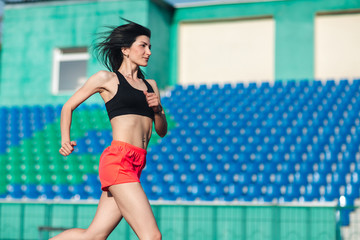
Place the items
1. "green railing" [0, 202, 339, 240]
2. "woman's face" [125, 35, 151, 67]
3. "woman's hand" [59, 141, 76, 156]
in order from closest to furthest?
"woman's hand" [59, 141, 76, 156]
"woman's face" [125, 35, 151, 67]
"green railing" [0, 202, 339, 240]

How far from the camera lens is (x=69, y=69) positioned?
55.7ft

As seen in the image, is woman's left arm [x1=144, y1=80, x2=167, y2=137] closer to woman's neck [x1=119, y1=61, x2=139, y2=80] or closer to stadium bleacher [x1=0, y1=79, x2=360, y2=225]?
woman's neck [x1=119, y1=61, x2=139, y2=80]

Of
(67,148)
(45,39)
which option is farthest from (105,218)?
(45,39)

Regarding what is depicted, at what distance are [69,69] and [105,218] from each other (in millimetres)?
13777

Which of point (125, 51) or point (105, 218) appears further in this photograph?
point (125, 51)

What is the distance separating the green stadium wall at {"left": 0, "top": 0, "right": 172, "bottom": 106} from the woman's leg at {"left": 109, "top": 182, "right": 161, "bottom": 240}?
12862 mm

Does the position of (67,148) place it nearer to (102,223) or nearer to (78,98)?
(78,98)

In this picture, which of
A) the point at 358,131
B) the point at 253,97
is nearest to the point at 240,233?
the point at 358,131

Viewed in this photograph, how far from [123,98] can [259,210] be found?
386 centimetres

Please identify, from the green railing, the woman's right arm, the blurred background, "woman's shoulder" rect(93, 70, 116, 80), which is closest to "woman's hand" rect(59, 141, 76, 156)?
the woman's right arm

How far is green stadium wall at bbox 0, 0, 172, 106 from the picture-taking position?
16.5 metres

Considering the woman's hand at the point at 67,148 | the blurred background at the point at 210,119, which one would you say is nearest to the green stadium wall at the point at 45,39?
the blurred background at the point at 210,119

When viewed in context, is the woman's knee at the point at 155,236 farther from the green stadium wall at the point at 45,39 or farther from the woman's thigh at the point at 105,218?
the green stadium wall at the point at 45,39

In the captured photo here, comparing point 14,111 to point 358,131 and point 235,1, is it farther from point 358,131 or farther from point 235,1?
point 358,131
